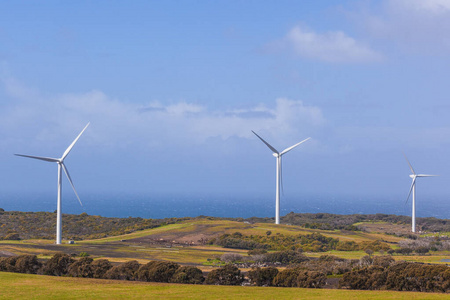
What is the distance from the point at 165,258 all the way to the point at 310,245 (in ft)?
79.4

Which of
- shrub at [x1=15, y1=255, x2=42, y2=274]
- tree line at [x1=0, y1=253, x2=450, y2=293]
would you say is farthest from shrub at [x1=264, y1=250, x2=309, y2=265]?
shrub at [x1=15, y1=255, x2=42, y2=274]

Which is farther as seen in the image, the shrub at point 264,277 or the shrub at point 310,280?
the shrub at point 264,277

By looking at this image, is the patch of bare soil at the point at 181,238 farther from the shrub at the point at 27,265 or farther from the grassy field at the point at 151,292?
the grassy field at the point at 151,292

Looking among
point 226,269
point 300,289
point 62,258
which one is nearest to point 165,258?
point 62,258

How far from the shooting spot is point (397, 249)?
2635 inches

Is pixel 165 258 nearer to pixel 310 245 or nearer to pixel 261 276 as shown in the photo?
pixel 261 276

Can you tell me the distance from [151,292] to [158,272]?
19.4 ft

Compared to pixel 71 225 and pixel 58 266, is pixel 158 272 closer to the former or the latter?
pixel 58 266

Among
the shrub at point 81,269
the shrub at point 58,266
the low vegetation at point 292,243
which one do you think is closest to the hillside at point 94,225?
the low vegetation at point 292,243

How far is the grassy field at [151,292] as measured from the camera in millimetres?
27719

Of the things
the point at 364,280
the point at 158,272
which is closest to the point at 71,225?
the point at 158,272

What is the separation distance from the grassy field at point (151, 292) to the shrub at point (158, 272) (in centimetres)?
254

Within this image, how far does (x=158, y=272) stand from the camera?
35.1 m

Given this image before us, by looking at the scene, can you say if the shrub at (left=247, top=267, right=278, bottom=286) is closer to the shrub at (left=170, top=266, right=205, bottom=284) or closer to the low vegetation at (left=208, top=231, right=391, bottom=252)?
the shrub at (left=170, top=266, right=205, bottom=284)
